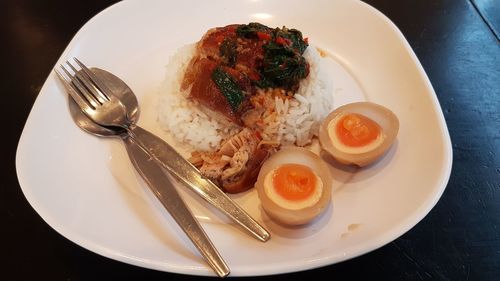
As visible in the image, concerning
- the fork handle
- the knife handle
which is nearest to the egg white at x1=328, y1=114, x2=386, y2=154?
the fork handle

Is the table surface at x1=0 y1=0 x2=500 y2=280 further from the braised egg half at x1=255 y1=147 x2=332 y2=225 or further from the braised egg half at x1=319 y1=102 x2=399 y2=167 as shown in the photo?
the braised egg half at x1=319 y1=102 x2=399 y2=167

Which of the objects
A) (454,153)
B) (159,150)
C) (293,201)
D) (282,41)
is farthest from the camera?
(454,153)

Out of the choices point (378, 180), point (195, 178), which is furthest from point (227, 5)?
point (378, 180)

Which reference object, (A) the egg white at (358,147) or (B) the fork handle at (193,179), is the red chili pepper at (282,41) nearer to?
(A) the egg white at (358,147)

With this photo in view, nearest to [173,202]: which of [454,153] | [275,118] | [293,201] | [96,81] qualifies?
[293,201]

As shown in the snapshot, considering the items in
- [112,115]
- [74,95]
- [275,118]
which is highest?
[74,95]

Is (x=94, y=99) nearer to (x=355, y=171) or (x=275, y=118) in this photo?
(x=275, y=118)
